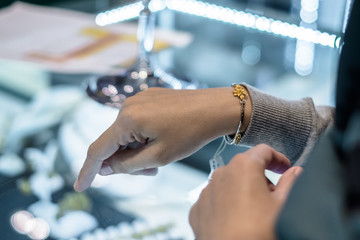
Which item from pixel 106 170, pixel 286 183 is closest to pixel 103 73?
pixel 106 170

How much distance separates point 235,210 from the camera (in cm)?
49

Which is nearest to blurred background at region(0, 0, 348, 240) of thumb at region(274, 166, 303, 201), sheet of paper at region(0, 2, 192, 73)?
sheet of paper at region(0, 2, 192, 73)

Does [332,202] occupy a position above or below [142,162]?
above

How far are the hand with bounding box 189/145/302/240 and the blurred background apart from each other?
0.21m

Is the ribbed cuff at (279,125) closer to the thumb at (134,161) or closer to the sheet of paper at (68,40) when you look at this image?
the thumb at (134,161)

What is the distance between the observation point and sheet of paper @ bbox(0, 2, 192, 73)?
120 centimetres

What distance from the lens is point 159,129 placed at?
27.3 inches

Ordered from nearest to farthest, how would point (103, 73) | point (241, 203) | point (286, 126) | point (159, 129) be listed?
point (241, 203)
point (159, 129)
point (286, 126)
point (103, 73)

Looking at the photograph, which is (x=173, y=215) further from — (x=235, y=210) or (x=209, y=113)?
(x=235, y=210)

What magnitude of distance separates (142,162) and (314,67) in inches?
26.5

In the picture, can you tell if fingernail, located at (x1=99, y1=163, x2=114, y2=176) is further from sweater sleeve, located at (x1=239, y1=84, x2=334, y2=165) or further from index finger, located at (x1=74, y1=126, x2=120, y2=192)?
sweater sleeve, located at (x1=239, y1=84, x2=334, y2=165)

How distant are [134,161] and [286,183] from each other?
24 centimetres

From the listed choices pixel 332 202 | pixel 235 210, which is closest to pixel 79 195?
pixel 235 210

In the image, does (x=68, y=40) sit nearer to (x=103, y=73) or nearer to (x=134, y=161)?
(x=103, y=73)
